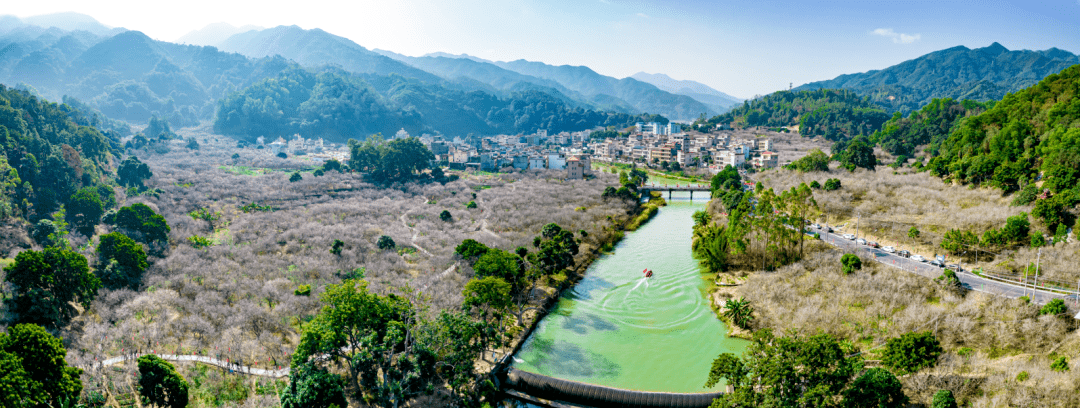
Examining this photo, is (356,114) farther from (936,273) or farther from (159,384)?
(936,273)

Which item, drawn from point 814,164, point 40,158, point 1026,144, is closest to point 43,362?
point 40,158

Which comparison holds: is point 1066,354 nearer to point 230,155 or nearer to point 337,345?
point 337,345

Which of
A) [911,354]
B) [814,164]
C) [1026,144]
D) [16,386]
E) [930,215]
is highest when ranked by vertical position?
[1026,144]

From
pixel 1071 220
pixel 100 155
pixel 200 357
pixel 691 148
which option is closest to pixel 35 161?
pixel 100 155

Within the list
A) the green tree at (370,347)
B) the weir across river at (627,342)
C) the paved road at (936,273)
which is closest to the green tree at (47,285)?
the green tree at (370,347)

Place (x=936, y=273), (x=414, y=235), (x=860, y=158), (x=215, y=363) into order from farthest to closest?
(x=860, y=158) < (x=414, y=235) < (x=936, y=273) < (x=215, y=363)

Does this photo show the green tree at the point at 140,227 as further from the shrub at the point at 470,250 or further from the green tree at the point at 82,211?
the shrub at the point at 470,250
